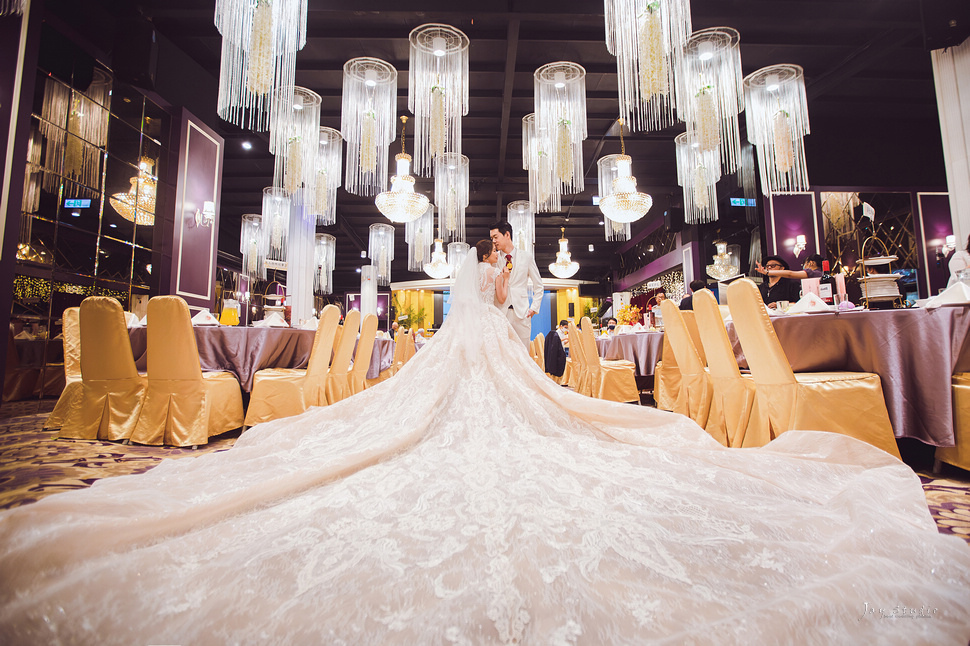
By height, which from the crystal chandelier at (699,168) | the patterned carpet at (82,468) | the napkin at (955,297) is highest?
the crystal chandelier at (699,168)

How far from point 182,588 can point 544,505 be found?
0.84m

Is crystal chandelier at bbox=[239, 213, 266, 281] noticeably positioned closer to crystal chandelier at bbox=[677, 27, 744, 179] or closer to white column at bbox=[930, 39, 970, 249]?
crystal chandelier at bbox=[677, 27, 744, 179]

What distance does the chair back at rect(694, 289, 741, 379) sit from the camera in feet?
7.98

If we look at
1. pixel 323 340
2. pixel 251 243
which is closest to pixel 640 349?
pixel 323 340

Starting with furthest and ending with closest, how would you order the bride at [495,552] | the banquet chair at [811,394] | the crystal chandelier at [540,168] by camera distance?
the crystal chandelier at [540,168]
the banquet chair at [811,394]
the bride at [495,552]

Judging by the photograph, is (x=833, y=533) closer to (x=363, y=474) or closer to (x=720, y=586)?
(x=720, y=586)

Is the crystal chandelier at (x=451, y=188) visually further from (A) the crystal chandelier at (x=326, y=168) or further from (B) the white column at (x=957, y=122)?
(B) the white column at (x=957, y=122)

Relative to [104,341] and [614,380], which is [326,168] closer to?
[104,341]

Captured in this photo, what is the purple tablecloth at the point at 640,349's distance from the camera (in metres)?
4.50

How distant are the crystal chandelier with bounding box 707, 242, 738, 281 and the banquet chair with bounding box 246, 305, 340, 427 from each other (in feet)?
29.6

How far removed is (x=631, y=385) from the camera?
455cm

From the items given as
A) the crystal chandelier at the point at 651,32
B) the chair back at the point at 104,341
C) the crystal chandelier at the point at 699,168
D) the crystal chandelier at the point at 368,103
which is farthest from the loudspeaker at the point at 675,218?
the chair back at the point at 104,341

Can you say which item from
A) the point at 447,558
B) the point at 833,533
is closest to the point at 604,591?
the point at 447,558

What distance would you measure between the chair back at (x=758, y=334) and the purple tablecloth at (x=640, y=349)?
2.20 metres
